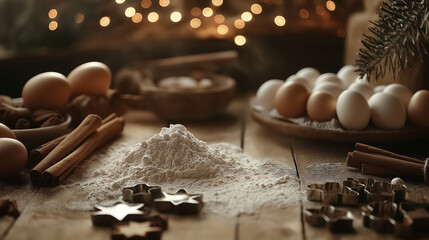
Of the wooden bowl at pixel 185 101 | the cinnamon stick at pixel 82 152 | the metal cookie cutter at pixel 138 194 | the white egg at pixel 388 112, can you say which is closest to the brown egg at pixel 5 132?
the cinnamon stick at pixel 82 152

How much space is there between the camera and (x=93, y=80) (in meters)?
1.66

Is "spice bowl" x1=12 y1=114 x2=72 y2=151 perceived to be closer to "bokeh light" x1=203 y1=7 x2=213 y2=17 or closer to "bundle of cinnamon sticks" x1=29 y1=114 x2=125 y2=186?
"bundle of cinnamon sticks" x1=29 y1=114 x2=125 y2=186

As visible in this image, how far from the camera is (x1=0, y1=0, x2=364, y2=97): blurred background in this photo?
2.08 metres

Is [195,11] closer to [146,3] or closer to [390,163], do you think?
[146,3]

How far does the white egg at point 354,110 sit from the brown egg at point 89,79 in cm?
69

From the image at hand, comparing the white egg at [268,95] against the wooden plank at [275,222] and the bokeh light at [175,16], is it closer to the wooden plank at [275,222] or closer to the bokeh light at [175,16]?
the wooden plank at [275,222]

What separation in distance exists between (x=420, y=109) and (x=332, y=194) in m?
0.44

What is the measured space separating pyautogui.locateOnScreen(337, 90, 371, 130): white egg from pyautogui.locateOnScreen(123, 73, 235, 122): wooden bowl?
48 centimetres

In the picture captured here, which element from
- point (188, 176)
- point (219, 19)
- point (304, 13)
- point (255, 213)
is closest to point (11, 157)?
point (188, 176)

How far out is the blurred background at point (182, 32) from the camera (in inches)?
82.0

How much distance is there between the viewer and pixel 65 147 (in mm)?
1346

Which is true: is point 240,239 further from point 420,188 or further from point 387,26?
point 387,26

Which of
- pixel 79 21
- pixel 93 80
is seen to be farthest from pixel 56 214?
pixel 79 21

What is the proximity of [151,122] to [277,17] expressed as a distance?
70cm
